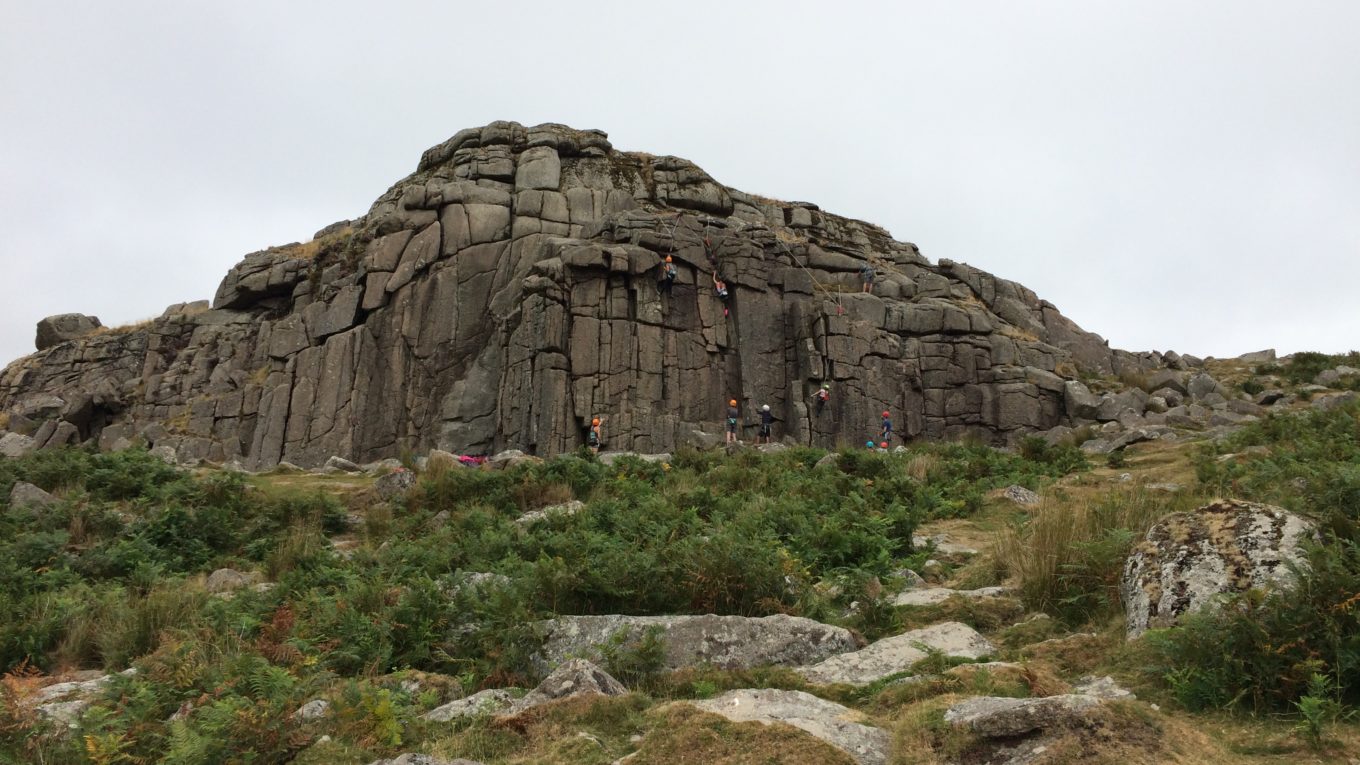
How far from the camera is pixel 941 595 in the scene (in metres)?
8.64

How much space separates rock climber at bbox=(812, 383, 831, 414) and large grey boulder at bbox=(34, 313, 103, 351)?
42.4m

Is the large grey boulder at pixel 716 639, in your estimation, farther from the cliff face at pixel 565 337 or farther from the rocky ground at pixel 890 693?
the cliff face at pixel 565 337

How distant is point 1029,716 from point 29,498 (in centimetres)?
1573

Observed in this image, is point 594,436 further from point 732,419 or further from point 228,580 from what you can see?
point 228,580

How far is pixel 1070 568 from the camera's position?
7816mm

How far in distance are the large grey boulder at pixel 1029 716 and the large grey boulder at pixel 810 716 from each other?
0.48 m

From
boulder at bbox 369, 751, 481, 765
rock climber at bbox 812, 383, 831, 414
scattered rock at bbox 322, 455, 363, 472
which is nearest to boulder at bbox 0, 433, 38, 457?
scattered rock at bbox 322, 455, 363, 472

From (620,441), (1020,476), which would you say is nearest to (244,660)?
(1020,476)

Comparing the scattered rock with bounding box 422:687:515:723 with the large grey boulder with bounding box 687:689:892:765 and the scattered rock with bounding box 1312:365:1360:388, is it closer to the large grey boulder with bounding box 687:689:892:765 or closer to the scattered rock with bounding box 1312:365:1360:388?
the large grey boulder with bounding box 687:689:892:765

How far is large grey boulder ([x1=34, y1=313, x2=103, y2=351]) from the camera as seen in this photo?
5378 cm

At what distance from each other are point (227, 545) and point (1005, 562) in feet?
35.3

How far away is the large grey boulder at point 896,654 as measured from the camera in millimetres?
6582

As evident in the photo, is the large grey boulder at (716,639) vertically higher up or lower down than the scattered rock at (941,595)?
lower down

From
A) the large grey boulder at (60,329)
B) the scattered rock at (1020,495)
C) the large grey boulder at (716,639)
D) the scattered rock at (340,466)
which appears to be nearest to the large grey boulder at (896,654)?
the large grey boulder at (716,639)
